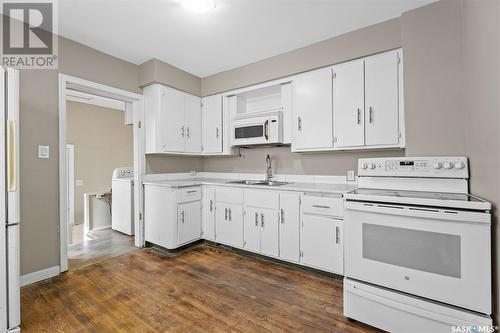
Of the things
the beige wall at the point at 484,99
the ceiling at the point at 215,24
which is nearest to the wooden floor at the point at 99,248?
the ceiling at the point at 215,24

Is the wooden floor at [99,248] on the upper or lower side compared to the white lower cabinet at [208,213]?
lower

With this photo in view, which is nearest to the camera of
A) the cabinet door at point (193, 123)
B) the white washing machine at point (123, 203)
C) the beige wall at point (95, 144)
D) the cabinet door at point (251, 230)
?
the cabinet door at point (251, 230)

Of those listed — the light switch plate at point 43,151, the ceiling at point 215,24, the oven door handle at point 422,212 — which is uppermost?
the ceiling at point 215,24

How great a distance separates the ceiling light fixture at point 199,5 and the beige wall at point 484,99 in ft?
6.23

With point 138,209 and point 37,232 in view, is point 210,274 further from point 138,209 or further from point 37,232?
point 37,232

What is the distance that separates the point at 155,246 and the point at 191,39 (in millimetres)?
2745

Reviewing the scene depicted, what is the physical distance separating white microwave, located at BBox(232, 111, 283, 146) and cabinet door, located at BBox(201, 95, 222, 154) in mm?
306

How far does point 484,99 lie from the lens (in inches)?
56.3

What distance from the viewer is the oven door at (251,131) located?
307 cm

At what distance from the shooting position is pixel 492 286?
1.37 metres

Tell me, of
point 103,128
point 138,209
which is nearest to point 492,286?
point 138,209

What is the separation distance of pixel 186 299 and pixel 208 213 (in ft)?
4.52

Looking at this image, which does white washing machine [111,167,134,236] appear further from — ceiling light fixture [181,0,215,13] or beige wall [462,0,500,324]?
beige wall [462,0,500,324]

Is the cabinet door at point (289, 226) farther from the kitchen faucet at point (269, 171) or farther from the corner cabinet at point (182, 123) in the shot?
the corner cabinet at point (182, 123)
